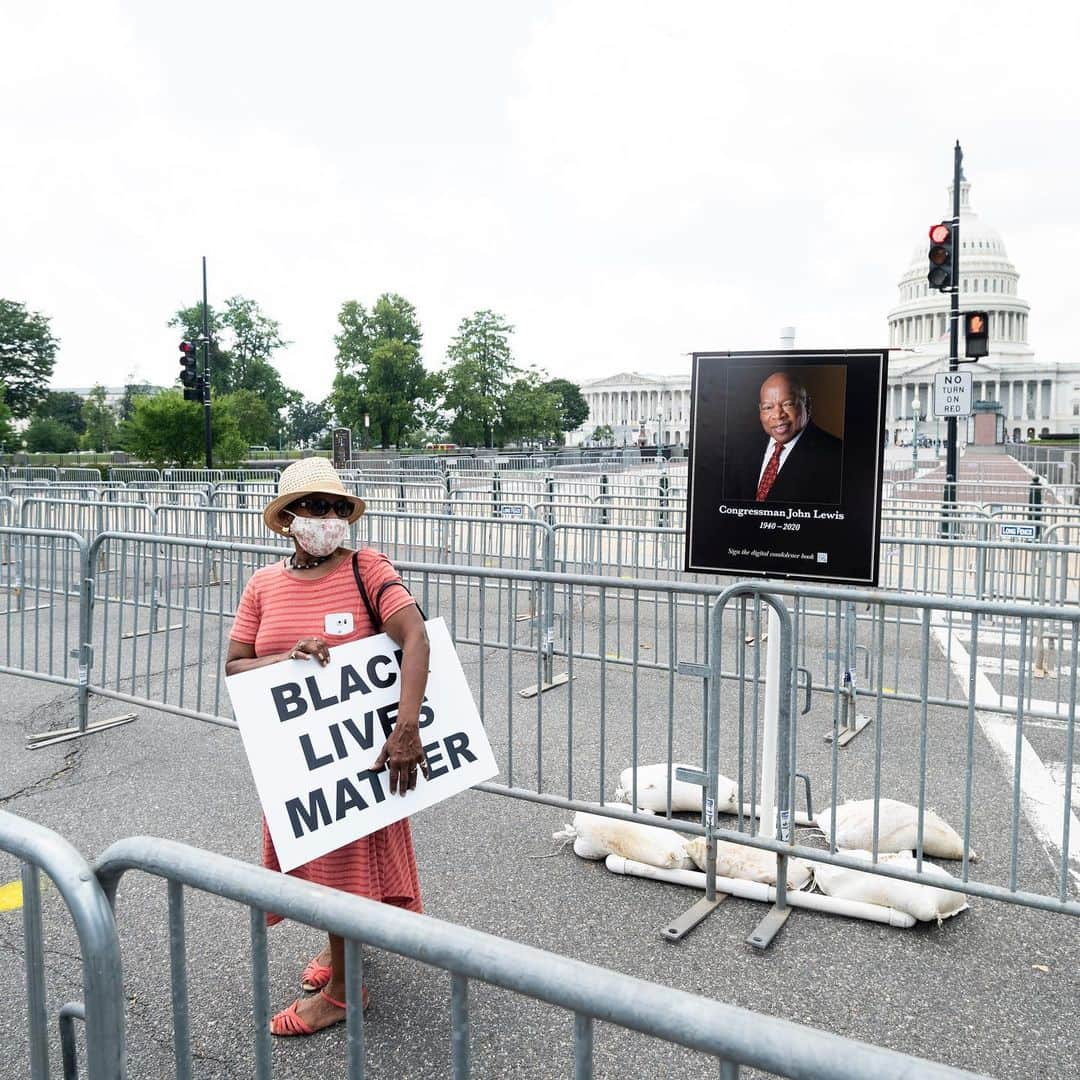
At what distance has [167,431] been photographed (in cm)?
3088

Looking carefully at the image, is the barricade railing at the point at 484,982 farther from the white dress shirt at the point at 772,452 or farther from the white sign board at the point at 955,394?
the white sign board at the point at 955,394

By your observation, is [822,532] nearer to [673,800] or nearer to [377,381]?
[673,800]

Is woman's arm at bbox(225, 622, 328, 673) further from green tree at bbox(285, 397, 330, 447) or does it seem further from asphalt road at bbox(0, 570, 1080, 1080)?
green tree at bbox(285, 397, 330, 447)

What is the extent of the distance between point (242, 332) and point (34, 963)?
97.4m

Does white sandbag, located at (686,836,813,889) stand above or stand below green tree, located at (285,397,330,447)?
below

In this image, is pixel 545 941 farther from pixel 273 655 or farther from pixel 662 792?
pixel 273 655

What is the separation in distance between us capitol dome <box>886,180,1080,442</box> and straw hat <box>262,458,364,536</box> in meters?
102

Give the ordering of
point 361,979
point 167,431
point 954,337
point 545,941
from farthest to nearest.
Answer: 1. point 167,431
2. point 954,337
3. point 545,941
4. point 361,979

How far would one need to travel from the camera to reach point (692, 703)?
7.63 meters

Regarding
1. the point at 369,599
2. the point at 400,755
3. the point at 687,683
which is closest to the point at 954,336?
the point at 687,683

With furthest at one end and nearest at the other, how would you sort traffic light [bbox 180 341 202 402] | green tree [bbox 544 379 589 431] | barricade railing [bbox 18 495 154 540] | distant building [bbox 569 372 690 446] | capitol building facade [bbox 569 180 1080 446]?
green tree [bbox 544 379 589 431], distant building [bbox 569 372 690 446], capitol building facade [bbox 569 180 1080 446], traffic light [bbox 180 341 202 402], barricade railing [bbox 18 495 154 540]

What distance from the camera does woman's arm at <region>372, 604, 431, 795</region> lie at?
3469mm

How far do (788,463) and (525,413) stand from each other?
82.9m

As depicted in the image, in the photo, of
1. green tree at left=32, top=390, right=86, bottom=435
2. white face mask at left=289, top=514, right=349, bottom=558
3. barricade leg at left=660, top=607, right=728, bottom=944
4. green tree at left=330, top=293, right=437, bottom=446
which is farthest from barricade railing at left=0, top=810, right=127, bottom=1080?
green tree at left=32, top=390, right=86, bottom=435
